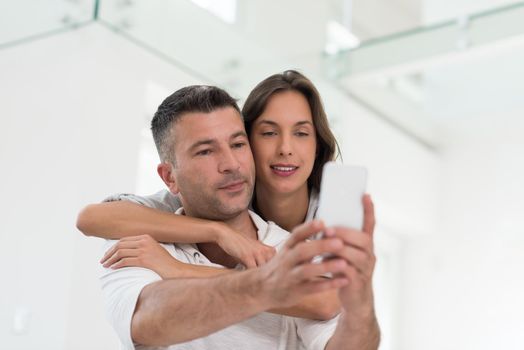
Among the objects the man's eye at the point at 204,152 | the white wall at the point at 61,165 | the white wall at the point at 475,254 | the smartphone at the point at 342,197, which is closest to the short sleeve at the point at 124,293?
the man's eye at the point at 204,152

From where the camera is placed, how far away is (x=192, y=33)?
397cm

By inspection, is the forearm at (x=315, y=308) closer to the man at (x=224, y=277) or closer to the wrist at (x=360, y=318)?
the man at (x=224, y=277)

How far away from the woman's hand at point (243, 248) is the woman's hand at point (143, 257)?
0.09 m

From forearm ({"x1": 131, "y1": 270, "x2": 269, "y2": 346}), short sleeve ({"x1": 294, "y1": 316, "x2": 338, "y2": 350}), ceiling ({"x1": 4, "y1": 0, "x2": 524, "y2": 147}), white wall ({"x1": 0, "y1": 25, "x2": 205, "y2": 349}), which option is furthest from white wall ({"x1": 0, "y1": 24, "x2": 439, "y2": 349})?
forearm ({"x1": 131, "y1": 270, "x2": 269, "y2": 346})

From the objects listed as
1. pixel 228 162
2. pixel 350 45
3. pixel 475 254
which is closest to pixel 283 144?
pixel 228 162

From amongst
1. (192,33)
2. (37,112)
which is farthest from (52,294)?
(192,33)

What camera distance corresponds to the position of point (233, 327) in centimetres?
153

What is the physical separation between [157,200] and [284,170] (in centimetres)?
31

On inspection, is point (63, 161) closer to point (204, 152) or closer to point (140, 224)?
point (140, 224)

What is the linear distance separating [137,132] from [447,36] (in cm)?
167

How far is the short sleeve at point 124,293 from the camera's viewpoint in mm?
1376

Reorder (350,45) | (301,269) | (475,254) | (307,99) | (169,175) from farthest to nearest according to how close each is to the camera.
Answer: (475,254) < (350,45) < (307,99) < (169,175) < (301,269)

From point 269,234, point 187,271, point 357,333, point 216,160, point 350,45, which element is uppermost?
point 350,45

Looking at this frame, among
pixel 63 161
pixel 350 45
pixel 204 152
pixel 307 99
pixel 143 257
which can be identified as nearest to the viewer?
pixel 143 257
